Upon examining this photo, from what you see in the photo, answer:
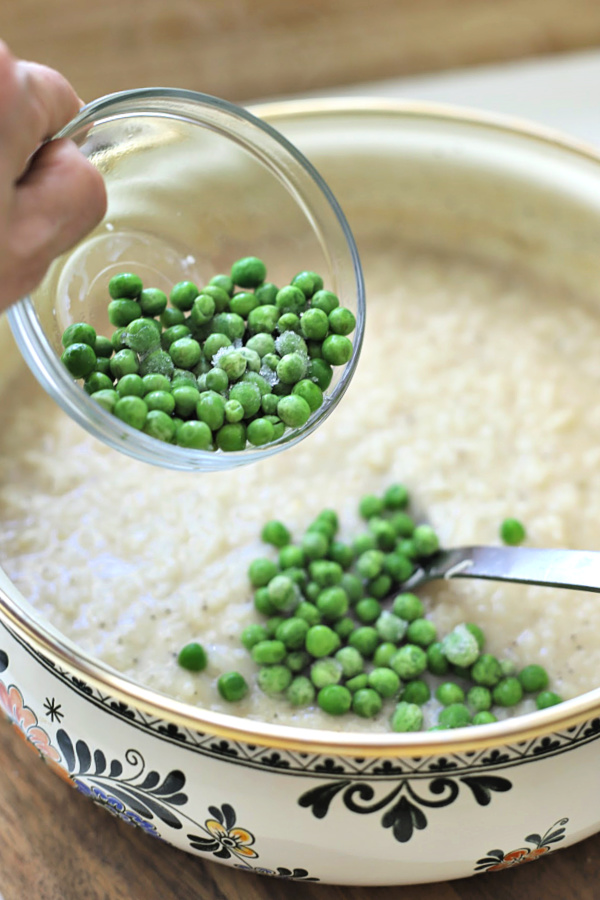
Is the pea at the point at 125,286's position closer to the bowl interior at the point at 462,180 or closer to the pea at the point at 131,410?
the pea at the point at 131,410

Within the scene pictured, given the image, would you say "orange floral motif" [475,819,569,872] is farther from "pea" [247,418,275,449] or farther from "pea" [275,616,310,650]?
"pea" [247,418,275,449]

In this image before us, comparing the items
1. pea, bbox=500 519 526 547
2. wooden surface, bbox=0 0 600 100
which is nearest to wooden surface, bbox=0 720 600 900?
pea, bbox=500 519 526 547

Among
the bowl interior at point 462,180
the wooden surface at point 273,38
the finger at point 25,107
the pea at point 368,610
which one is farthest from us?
the wooden surface at point 273,38

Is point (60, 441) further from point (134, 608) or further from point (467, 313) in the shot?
point (467, 313)

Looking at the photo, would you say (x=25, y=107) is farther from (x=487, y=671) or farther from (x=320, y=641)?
(x=487, y=671)

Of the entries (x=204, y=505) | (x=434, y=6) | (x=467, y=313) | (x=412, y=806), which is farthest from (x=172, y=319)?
(x=434, y=6)

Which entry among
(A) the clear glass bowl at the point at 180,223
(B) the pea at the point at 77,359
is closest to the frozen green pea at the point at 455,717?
(A) the clear glass bowl at the point at 180,223

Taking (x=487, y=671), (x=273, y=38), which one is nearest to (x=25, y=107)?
(x=487, y=671)
